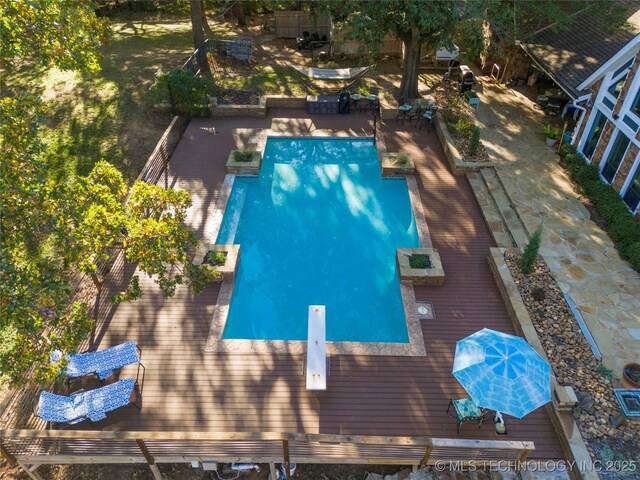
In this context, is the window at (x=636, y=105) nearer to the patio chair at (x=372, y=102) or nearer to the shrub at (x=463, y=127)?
the shrub at (x=463, y=127)

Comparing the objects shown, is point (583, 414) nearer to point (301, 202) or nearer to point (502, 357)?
point (502, 357)

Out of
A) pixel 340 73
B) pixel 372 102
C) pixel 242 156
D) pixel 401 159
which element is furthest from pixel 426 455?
pixel 340 73

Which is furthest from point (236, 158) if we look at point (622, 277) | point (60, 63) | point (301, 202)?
point (622, 277)

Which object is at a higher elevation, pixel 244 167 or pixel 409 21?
pixel 409 21

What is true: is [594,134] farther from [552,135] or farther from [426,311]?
[426,311]

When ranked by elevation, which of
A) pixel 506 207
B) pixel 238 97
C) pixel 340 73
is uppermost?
pixel 340 73

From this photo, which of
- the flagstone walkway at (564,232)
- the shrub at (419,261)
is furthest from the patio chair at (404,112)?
the shrub at (419,261)
